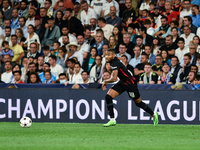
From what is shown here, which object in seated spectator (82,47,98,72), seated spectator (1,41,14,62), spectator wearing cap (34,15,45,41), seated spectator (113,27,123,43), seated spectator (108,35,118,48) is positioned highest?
spectator wearing cap (34,15,45,41)

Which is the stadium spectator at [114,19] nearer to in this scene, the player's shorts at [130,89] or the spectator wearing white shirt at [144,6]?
the spectator wearing white shirt at [144,6]

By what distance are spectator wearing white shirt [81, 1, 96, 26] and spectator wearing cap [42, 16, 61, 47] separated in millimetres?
1197

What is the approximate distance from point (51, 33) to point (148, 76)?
5.36 meters

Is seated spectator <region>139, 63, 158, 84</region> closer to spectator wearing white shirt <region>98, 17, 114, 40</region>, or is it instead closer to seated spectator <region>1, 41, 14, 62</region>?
spectator wearing white shirt <region>98, 17, 114, 40</region>

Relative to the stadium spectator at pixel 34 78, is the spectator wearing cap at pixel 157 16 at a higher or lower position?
higher

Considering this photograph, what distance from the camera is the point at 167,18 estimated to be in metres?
15.7

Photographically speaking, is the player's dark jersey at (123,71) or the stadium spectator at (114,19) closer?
the player's dark jersey at (123,71)

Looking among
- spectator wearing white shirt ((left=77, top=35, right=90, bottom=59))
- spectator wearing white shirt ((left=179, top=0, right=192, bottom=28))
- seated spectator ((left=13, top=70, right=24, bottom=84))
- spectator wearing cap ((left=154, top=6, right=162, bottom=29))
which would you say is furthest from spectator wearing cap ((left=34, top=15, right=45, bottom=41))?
spectator wearing white shirt ((left=179, top=0, right=192, bottom=28))

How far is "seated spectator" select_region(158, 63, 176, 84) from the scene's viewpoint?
13188 millimetres

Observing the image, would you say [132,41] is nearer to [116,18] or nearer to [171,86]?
[116,18]

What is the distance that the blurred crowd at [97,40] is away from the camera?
1396 centimetres

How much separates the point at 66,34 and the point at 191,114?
6.54 meters

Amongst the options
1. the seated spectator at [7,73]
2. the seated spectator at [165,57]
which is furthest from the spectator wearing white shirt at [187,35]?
the seated spectator at [7,73]

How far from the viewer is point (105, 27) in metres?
16.1
